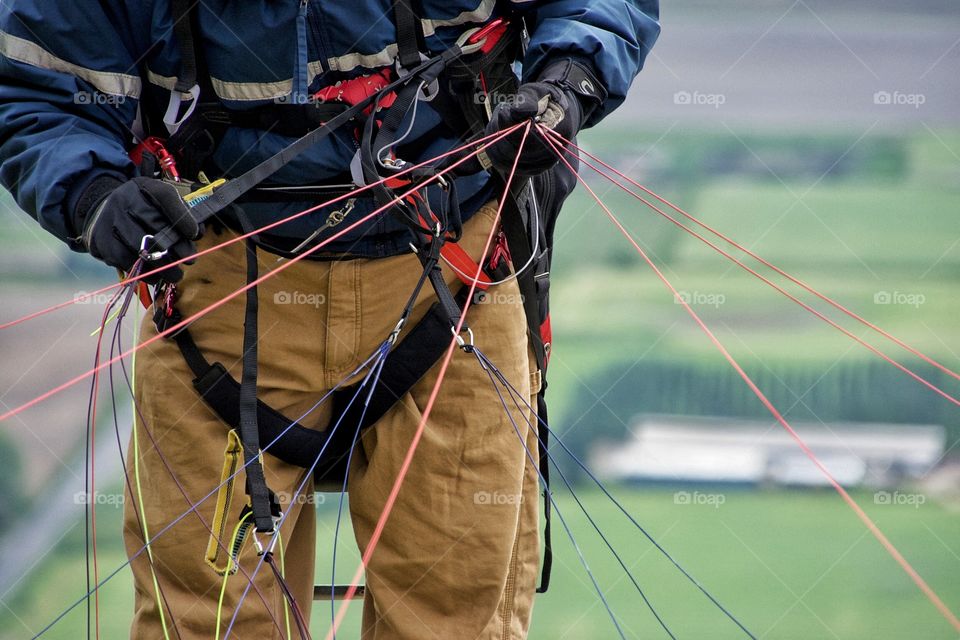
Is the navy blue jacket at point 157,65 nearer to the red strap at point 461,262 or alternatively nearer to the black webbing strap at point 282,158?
the black webbing strap at point 282,158

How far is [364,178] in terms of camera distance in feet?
3.37

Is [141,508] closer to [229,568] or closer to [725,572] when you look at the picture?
[229,568]

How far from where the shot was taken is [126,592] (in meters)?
2.14

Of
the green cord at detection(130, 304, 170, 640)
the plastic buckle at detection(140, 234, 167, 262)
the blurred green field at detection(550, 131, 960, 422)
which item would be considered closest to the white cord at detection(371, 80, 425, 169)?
the plastic buckle at detection(140, 234, 167, 262)

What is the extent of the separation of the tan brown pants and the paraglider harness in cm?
2

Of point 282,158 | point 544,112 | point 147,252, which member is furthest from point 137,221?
point 544,112

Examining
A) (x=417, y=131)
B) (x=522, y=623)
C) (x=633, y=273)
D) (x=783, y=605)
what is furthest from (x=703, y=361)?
(x=417, y=131)

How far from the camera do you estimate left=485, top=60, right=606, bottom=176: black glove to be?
0.98 meters

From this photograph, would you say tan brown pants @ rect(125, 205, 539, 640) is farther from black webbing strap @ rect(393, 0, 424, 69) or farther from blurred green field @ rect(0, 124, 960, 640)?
blurred green field @ rect(0, 124, 960, 640)

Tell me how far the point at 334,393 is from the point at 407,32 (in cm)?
41

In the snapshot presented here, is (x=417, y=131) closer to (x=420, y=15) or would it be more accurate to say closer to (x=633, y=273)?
(x=420, y=15)

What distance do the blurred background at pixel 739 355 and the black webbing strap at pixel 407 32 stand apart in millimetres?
1331

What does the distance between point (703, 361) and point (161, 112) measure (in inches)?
71.7

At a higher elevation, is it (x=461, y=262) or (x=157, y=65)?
(x=157, y=65)
